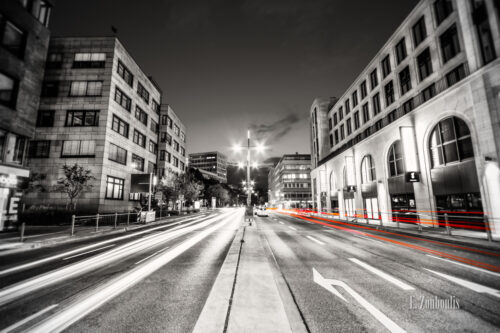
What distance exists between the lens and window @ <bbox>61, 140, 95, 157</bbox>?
85.3 ft

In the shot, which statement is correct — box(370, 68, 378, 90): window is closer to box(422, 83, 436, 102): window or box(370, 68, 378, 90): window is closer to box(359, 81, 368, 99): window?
box(359, 81, 368, 99): window

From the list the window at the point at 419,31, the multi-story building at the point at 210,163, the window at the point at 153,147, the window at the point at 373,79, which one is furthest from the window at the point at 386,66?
the multi-story building at the point at 210,163

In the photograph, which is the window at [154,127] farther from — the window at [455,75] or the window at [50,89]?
the window at [455,75]

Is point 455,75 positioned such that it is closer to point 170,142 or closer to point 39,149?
point 39,149

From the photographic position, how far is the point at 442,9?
20.0 meters

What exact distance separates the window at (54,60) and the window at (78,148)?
1094cm

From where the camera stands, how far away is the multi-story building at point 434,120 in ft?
45.5

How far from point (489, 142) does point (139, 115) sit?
41238mm

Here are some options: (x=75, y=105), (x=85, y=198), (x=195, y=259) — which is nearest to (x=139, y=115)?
(x=75, y=105)

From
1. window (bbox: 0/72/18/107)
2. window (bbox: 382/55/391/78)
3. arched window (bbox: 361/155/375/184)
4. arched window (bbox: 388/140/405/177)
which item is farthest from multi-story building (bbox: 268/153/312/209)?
window (bbox: 0/72/18/107)

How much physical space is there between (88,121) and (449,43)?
4001 centimetres

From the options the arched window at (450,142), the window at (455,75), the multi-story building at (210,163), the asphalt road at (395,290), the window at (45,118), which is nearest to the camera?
the asphalt road at (395,290)

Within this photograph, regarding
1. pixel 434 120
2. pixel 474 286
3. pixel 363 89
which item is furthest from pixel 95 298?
pixel 363 89

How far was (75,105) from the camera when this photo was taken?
27.0 m
